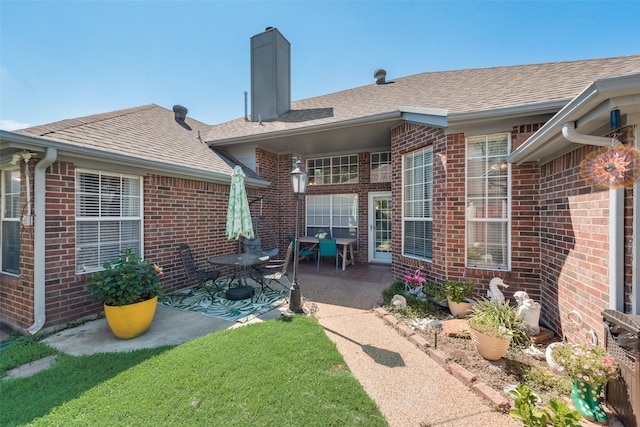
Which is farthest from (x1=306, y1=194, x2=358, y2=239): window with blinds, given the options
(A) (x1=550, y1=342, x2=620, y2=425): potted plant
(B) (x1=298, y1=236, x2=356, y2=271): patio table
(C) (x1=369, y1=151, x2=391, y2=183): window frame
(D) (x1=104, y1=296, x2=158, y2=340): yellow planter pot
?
(A) (x1=550, y1=342, x2=620, y2=425): potted plant

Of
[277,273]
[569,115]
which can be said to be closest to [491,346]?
[569,115]

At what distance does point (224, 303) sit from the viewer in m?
5.01

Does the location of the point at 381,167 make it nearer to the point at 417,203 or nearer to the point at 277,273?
the point at 417,203

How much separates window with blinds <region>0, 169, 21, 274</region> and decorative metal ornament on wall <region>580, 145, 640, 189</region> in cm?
784

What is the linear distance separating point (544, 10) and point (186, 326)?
8.90 metres

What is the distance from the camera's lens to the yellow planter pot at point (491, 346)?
2873 mm

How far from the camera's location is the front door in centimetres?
830

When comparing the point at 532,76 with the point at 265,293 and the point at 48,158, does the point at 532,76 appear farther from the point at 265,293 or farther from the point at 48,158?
the point at 48,158

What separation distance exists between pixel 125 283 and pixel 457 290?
5.15 meters

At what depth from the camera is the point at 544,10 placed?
4.93 m

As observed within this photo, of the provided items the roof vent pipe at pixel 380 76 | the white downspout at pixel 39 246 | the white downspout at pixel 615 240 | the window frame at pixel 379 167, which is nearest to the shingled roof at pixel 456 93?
the roof vent pipe at pixel 380 76

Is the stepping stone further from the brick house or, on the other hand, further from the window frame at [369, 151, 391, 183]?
the window frame at [369, 151, 391, 183]

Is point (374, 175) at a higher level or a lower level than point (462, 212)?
higher

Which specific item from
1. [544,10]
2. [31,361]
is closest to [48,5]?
[31,361]
